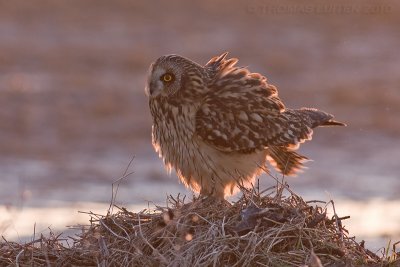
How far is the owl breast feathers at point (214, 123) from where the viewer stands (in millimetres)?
7598

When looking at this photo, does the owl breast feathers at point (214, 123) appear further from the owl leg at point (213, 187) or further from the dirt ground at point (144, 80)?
the dirt ground at point (144, 80)

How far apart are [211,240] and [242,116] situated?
1914mm

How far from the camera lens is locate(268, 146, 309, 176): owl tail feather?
827 centimetres

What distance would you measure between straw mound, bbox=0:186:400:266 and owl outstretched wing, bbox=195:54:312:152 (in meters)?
1.07

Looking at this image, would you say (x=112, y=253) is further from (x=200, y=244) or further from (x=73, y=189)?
(x=73, y=189)

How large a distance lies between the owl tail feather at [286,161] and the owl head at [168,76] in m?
0.89

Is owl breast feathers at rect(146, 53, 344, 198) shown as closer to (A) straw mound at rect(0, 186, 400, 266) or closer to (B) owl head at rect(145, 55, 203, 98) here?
(B) owl head at rect(145, 55, 203, 98)

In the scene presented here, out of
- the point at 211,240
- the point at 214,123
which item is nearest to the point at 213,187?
the point at 214,123

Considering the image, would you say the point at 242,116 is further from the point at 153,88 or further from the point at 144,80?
the point at 144,80

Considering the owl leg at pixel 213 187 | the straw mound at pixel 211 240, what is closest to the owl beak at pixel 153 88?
the owl leg at pixel 213 187

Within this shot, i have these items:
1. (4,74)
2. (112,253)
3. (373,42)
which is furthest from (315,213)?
(373,42)

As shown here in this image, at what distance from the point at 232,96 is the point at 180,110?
0.38 m

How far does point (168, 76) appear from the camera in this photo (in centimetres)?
777

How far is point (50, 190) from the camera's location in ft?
35.8
